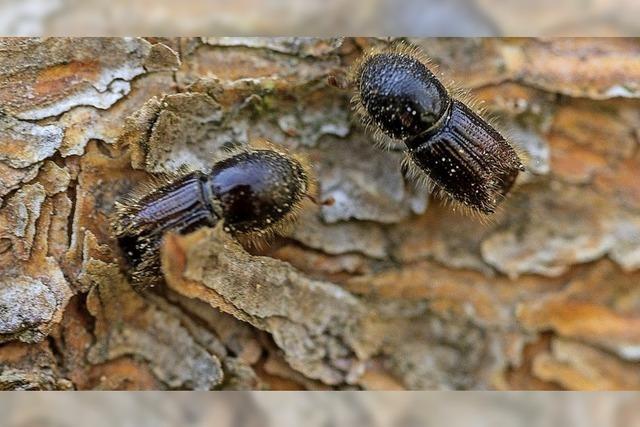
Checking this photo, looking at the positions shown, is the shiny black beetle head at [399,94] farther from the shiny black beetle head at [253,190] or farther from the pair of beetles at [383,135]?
the shiny black beetle head at [253,190]

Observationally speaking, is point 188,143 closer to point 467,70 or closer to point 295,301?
point 295,301

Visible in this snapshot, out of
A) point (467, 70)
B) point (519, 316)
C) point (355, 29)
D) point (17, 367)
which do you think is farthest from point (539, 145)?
point (17, 367)

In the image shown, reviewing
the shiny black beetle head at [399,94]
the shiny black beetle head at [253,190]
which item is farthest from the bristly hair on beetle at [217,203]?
the shiny black beetle head at [399,94]

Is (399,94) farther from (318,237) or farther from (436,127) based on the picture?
(318,237)

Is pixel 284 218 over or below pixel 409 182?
below

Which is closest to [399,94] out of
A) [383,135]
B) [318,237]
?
[383,135]

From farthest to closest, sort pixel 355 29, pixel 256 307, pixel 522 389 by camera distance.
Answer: pixel 355 29 < pixel 522 389 < pixel 256 307

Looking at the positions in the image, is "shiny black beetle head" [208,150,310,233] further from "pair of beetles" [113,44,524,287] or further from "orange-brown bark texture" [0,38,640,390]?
"orange-brown bark texture" [0,38,640,390]
